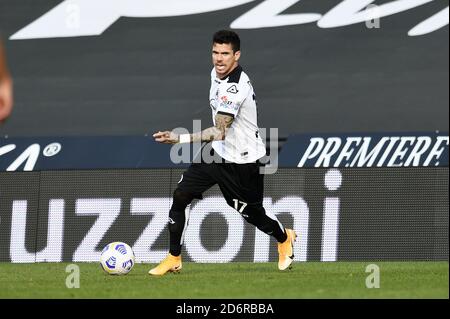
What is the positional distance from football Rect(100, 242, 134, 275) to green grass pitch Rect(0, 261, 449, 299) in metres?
0.08

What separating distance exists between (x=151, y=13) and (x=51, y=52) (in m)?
1.36

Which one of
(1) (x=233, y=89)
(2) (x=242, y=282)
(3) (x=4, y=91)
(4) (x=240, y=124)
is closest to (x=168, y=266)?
(2) (x=242, y=282)

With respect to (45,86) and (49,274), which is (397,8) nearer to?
(45,86)

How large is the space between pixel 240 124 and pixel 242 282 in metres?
1.66

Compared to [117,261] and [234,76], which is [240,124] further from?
[117,261]

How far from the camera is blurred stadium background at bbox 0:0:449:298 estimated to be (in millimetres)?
12266

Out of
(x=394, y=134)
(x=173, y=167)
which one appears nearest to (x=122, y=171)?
(x=173, y=167)

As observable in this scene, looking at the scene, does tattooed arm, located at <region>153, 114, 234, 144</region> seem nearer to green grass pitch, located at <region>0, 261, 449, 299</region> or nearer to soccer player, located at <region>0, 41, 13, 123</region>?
green grass pitch, located at <region>0, 261, 449, 299</region>

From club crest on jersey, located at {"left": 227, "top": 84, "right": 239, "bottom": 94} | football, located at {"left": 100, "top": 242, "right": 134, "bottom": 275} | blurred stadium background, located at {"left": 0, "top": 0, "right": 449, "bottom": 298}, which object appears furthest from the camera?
blurred stadium background, located at {"left": 0, "top": 0, "right": 449, "bottom": 298}

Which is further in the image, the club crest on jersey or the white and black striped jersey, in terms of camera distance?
the white and black striped jersey

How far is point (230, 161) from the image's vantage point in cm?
1057

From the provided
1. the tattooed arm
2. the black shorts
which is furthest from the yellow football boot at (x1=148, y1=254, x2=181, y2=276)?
the tattooed arm

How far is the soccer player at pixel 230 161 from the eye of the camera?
10328 millimetres

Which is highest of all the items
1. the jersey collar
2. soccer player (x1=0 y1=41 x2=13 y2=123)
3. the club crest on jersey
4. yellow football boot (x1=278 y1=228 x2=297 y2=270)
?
soccer player (x1=0 y1=41 x2=13 y2=123)
